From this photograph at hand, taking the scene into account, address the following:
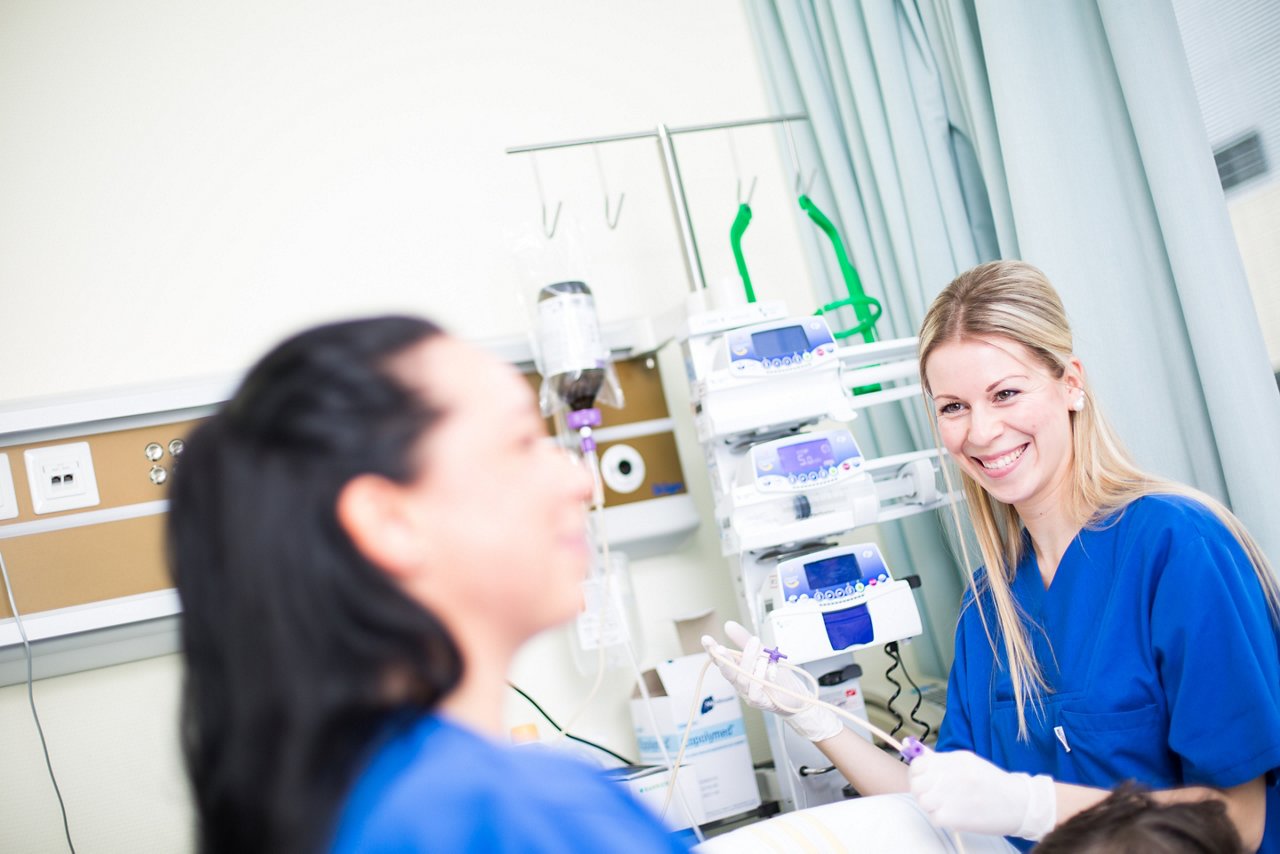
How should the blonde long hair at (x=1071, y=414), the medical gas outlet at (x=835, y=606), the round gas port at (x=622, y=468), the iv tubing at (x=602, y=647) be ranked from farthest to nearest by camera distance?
the round gas port at (x=622, y=468)
the iv tubing at (x=602, y=647)
the medical gas outlet at (x=835, y=606)
the blonde long hair at (x=1071, y=414)

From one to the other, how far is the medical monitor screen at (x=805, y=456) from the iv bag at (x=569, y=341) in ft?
1.23

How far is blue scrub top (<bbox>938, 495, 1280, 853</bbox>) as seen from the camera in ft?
3.61

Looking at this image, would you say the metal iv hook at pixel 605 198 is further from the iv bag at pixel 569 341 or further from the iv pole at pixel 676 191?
the iv bag at pixel 569 341

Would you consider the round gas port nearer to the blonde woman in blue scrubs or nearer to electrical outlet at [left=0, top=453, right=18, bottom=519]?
the blonde woman in blue scrubs

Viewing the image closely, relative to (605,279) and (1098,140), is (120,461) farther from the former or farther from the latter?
(1098,140)

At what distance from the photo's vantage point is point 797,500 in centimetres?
158

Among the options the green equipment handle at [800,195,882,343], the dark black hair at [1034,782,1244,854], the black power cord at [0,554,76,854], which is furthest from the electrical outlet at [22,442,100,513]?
the dark black hair at [1034,782,1244,854]

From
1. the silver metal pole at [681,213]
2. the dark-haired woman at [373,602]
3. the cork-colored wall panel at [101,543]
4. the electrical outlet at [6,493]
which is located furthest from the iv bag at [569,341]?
the dark-haired woman at [373,602]

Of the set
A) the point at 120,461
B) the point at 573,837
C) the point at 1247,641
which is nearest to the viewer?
the point at 573,837

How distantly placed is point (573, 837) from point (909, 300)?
5.39 ft

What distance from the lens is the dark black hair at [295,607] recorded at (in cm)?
47

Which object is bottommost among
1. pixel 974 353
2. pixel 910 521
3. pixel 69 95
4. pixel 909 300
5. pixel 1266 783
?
pixel 1266 783

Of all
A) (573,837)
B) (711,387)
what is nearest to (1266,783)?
(711,387)

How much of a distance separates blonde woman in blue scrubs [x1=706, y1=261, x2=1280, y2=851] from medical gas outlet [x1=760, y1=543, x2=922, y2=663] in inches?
2.5
